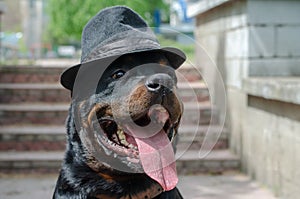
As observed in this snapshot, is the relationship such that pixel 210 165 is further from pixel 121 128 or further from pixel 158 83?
pixel 158 83

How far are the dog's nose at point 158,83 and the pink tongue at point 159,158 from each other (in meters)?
0.25

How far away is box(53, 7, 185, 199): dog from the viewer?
2.14m

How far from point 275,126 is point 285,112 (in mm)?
274

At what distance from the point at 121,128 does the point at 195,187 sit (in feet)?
12.2

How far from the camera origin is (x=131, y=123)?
219 cm

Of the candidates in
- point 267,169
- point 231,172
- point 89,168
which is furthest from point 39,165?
point 89,168

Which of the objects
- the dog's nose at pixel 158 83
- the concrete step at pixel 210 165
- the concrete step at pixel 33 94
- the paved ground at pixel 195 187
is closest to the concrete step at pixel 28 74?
the concrete step at pixel 33 94

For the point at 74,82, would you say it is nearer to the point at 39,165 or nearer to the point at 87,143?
the point at 87,143

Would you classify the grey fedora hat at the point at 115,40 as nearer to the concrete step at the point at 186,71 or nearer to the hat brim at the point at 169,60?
the hat brim at the point at 169,60

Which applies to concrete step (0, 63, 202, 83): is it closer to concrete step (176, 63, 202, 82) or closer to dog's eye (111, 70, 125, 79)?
concrete step (176, 63, 202, 82)

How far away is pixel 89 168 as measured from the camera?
238 centimetres

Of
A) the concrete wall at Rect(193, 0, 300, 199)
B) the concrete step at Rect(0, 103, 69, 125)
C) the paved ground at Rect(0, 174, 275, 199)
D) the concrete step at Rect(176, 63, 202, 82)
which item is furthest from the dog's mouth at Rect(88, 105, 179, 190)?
the concrete step at Rect(0, 103, 69, 125)

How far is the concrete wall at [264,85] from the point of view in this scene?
495cm

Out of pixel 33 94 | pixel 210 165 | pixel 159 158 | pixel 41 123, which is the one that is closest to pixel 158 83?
pixel 159 158
